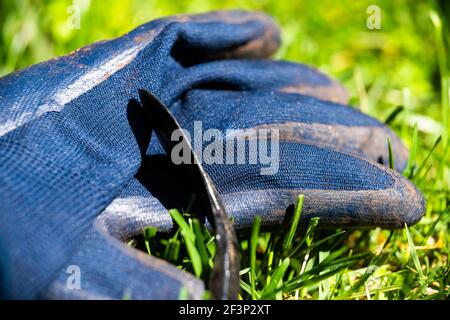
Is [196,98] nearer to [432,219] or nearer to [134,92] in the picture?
[134,92]

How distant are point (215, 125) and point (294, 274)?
1.54 ft

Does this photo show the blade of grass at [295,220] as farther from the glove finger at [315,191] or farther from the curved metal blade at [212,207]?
the curved metal blade at [212,207]

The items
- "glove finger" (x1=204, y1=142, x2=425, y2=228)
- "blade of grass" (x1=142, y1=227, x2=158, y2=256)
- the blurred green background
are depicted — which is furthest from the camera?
the blurred green background

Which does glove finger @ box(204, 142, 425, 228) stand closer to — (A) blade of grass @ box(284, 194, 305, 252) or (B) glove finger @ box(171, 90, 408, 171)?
(A) blade of grass @ box(284, 194, 305, 252)

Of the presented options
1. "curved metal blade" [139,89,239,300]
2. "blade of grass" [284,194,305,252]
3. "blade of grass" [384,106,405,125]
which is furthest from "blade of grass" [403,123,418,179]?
"curved metal blade" [139,89,239,300]

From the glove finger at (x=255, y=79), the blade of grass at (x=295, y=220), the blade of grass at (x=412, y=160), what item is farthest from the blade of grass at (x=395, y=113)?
the blade of grass at (x=295, y=220)

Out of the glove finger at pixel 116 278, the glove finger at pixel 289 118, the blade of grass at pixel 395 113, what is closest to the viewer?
the glove finger at pixel 116 278

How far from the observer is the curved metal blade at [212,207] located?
1.20 m

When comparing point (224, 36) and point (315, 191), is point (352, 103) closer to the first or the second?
point (224, 36)

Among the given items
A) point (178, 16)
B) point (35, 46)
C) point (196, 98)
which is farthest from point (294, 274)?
point (35, 46)

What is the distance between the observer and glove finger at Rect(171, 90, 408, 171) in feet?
5.28

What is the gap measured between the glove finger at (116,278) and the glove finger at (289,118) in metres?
0.48

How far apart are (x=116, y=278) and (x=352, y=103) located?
1339 mm

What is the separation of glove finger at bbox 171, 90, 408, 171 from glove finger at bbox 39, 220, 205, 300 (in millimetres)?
482
